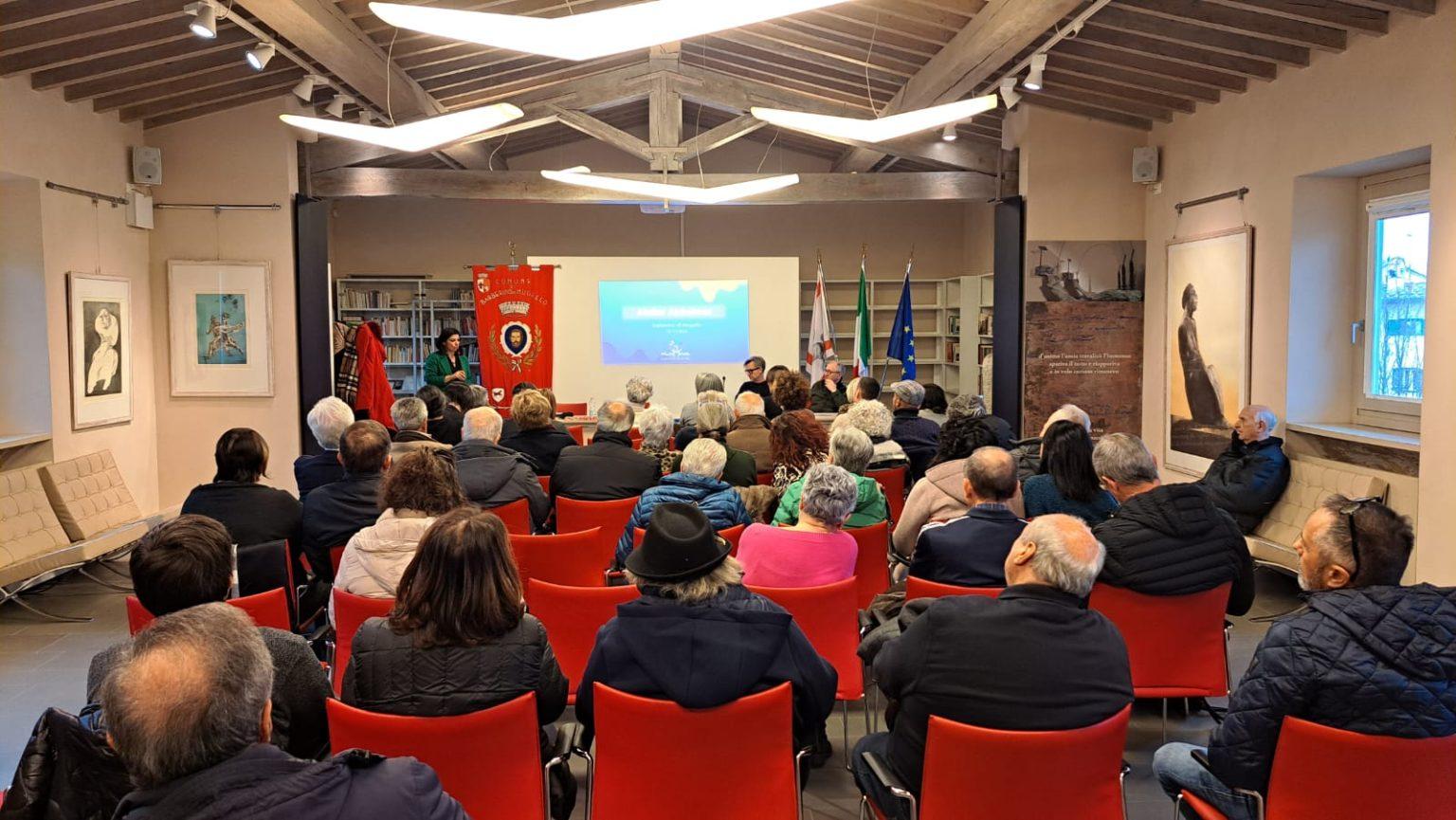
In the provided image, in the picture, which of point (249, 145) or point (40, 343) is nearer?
point (40, 343)

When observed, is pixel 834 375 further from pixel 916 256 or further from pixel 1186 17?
pixel 1186 17

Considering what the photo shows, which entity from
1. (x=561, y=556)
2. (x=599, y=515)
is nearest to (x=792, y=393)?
(x=599, y=515)

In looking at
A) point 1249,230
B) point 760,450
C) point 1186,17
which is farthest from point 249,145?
point 1249,230

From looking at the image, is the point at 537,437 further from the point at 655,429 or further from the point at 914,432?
the point at 914,432

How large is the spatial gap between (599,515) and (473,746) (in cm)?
274

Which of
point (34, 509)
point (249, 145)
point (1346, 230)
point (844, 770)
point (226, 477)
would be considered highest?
point (249, 145)

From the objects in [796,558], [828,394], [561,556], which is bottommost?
[561,556]

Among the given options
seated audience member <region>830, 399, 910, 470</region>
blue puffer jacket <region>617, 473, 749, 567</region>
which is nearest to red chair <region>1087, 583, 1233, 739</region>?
blue puffer jacket <region>617, 473, 749, 567</region>

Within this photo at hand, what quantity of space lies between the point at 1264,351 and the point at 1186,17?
2357mm

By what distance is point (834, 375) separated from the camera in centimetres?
1091

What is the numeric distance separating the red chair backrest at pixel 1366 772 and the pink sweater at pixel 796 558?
168cm

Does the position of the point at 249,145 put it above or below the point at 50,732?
above

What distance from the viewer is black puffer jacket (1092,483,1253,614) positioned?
3.51 metres

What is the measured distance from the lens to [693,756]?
240 cm
